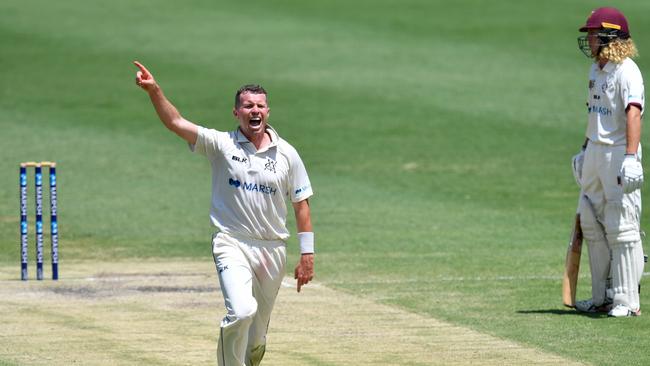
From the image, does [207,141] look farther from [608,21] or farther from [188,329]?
[608,21]

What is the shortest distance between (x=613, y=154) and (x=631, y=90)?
51 centimetres

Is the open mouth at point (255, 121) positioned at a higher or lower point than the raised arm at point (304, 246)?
higher

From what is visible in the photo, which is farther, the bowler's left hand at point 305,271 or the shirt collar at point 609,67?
the shirt collar at point 609,67

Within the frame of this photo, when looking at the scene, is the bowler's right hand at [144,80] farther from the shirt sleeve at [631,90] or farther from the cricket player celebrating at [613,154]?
the shirt sleeve at [631,90]

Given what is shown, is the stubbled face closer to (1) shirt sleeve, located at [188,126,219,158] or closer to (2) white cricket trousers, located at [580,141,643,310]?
(1) shirt sleeve, located at [188,126,219,158]

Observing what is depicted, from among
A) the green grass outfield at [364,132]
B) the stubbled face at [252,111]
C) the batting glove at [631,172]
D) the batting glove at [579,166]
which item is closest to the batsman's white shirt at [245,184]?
the stubbled face at [252,111]

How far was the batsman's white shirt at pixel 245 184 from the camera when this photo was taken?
874 cm

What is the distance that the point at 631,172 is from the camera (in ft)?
35.0

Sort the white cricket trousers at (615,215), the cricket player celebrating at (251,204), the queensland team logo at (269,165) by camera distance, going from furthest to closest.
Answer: the white cricket trousers at (615,215) < the queensland team logo at (269,165) < the cricket player celebrating at (251,204)

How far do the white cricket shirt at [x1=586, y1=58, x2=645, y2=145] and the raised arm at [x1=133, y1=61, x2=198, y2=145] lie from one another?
371cm

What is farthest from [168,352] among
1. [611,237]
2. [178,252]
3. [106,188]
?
[106,188]

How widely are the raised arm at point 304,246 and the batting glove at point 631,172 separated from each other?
9.50ft

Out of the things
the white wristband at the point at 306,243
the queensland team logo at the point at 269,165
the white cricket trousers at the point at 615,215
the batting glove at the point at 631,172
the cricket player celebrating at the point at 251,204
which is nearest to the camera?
the cricket player celebrating at the point at 251,204

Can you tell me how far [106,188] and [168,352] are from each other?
9397 mm
